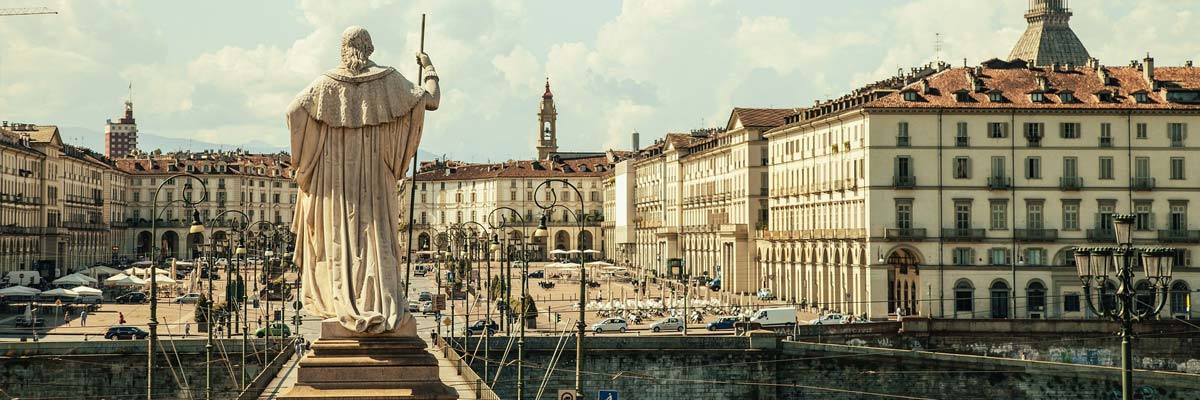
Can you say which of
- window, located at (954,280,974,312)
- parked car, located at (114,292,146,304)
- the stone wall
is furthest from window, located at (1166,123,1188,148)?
parked car, located at (114,292,146,304)

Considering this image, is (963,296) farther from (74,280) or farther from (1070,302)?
(74,280)

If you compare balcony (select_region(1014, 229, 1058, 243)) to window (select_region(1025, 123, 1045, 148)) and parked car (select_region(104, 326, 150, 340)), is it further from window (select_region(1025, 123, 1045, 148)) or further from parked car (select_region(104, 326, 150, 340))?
parked car (select_region(104, 326, 150, 340))

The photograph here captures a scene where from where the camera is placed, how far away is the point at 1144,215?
9962 cm

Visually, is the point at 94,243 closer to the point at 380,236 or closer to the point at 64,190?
the point at 64,190

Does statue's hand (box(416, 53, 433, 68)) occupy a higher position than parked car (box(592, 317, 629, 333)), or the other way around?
statue's hand (box(416, 53, 433, 68))

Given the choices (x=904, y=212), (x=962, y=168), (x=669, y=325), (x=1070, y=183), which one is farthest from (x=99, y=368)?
(x=1070, y=183)

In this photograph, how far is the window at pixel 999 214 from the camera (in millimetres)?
99812

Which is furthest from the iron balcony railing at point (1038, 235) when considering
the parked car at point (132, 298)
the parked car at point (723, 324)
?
the parked car at point (132, 298)

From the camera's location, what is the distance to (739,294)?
422ft

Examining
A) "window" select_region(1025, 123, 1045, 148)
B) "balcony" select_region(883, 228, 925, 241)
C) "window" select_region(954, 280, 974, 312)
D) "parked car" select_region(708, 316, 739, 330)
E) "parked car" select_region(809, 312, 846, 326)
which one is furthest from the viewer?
"balcony" select_region(883, 228, 925, 241)

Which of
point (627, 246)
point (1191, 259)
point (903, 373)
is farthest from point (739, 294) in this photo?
point (627, 246)

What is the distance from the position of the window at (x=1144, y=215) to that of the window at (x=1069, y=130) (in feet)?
15.9

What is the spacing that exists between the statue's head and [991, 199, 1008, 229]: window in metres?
80.4

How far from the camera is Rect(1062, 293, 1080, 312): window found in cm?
9806
